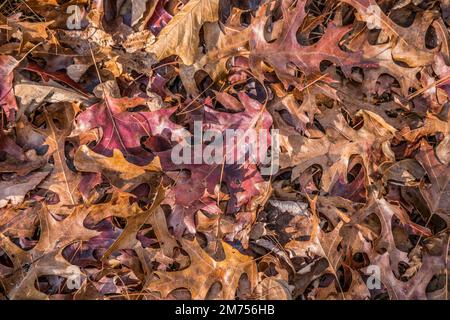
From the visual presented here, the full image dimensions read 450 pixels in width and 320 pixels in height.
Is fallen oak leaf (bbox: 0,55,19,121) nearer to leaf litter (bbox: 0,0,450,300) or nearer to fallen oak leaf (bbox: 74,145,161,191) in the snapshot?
leaf litter (bbox: 0,0,450,300)

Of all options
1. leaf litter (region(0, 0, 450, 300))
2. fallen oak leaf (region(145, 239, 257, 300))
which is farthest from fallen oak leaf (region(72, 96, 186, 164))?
fallen oak leaf (region(145, 239, 257, 300))

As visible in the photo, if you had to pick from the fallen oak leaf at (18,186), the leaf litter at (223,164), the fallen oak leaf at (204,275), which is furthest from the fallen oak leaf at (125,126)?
the fallen oak leaf at (204,275)

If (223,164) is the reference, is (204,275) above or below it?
below

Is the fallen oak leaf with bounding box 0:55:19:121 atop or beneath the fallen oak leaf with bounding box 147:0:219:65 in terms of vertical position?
beneath

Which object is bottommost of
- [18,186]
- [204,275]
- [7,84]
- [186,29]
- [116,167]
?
[204,275]

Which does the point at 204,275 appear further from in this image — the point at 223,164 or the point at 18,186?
the point at 18,186

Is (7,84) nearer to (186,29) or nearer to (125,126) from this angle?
(125,126)

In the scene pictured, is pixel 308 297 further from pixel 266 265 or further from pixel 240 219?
pixel 240 219

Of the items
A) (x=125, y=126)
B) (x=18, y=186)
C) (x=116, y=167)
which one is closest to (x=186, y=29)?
(x=125, y=126)

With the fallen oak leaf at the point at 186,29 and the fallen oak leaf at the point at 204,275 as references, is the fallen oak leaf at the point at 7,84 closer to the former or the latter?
the fallen oak leaf at the point at 186,29

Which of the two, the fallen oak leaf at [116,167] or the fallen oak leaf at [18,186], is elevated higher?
the fallen oak leaf at [116,167]

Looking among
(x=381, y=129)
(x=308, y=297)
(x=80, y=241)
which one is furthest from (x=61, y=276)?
(x=381, y=129)

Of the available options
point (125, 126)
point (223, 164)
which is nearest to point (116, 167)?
point (125, 126)
